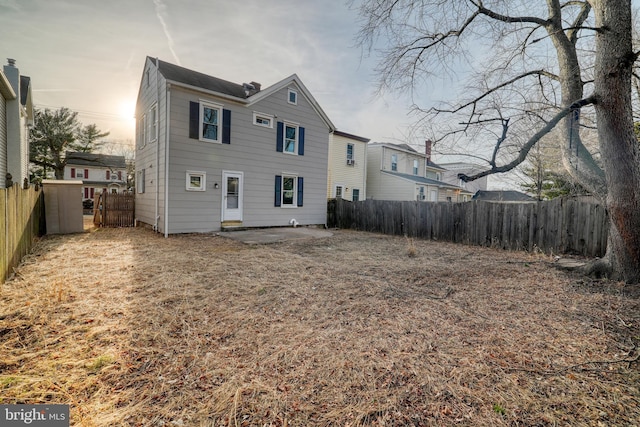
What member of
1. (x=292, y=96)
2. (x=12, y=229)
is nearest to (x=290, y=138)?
(x=292, y=96)

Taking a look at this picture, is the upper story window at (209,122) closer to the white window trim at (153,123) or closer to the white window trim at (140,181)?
the white window trim at (153,123)

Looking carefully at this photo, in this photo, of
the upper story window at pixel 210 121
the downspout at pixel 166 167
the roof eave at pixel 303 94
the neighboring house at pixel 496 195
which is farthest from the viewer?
the neighboring house at pixel 496 195

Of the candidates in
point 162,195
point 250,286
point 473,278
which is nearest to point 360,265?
point 473,278

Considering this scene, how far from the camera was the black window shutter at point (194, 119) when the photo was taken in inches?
390

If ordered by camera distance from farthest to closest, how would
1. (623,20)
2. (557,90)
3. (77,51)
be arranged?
(77,51)
(557,90)
(623,20)

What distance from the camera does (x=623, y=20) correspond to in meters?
4.19

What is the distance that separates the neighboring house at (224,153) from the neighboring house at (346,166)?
131 inches

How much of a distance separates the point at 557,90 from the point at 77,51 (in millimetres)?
12322

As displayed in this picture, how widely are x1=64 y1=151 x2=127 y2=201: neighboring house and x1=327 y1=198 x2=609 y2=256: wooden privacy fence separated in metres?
28.9

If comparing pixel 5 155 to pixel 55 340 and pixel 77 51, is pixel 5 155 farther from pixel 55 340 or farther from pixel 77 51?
pixel 55 340

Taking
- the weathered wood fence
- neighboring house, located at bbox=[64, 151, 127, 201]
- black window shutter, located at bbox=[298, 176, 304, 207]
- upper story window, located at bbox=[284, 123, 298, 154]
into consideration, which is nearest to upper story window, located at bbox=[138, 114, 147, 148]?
upper story window, located at bbox=[284, 123, 298, 154]

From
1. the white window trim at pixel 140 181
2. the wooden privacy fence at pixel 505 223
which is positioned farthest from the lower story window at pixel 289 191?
the white window trim at pixel 140 181

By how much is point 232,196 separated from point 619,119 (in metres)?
10.3

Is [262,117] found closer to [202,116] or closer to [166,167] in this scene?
[202,116]
